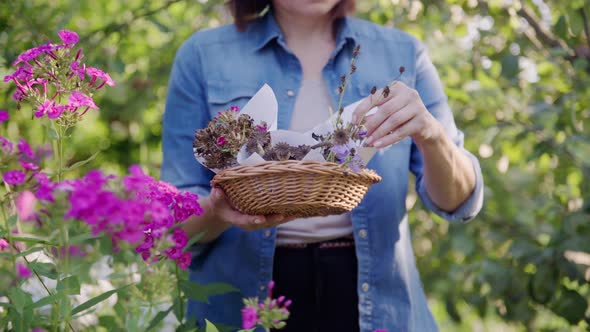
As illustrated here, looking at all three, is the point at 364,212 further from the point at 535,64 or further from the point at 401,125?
the point at 535,64

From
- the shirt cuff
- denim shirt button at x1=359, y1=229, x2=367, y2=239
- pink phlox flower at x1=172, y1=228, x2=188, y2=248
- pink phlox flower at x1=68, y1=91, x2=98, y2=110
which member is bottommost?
denim shirt button at x1=359, y1=229, x2=367, y2=239

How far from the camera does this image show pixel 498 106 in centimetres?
296

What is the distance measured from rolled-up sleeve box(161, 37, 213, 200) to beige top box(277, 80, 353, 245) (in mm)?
205

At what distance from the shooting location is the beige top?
5.41ft

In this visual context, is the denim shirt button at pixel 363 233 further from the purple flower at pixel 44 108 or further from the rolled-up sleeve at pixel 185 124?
the purple flower at pixel 44 108

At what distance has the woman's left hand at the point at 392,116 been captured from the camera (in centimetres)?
138

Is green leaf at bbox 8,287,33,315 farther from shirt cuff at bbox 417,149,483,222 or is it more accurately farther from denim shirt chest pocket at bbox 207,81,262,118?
shirt cuff at bbox 417,149,483,222

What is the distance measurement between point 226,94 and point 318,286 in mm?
472

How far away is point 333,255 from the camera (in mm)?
1664

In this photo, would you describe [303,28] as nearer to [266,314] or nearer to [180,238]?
[180,238]

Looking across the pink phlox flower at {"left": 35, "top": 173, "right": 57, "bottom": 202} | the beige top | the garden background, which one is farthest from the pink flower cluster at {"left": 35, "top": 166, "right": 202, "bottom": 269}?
the garden background

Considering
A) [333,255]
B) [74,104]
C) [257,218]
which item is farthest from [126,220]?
[333,255]

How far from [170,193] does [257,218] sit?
166 millimetres

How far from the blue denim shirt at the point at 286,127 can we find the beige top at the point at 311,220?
0.07 ft
